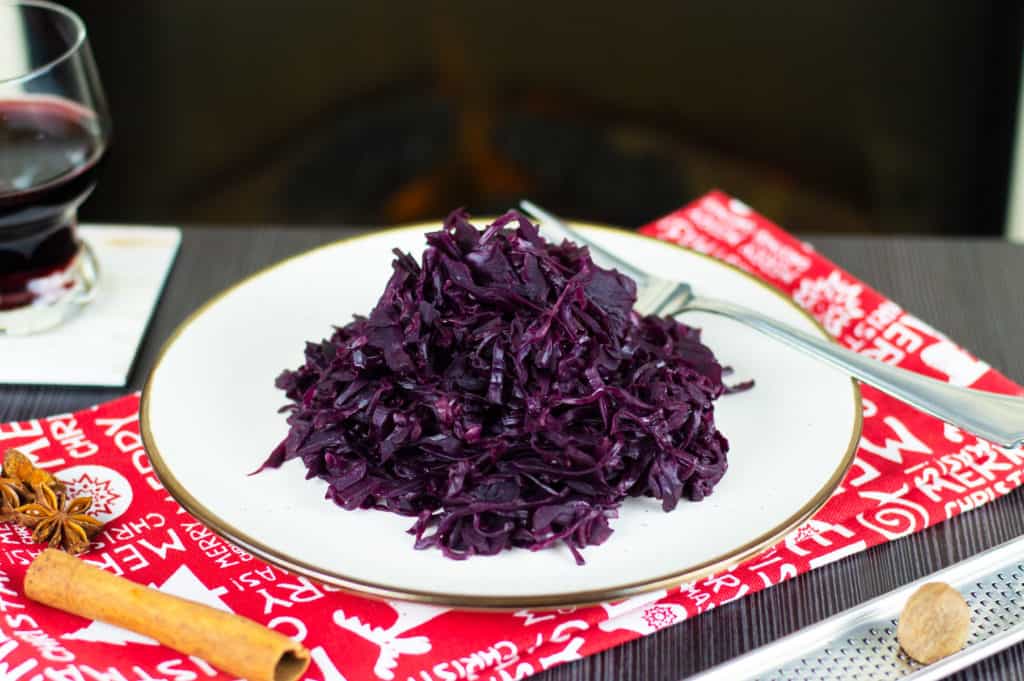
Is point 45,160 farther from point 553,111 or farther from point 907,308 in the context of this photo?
point 553,111

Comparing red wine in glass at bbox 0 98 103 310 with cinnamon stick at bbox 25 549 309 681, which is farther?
red wine in glass at bbox 0 98 103 310

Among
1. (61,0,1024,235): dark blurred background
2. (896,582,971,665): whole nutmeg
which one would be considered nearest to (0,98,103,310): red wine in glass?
(896,582,971,665): whole nutmeg

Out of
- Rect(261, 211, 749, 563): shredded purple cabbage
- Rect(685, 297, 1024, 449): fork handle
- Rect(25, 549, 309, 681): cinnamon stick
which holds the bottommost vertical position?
Rect(25, 549, 309, 681): cinnamon stick

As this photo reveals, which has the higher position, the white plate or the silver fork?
the silver fork

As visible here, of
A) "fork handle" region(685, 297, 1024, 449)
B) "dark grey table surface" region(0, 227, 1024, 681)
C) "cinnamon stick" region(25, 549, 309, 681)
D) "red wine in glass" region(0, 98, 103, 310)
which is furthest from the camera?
"red wine in glass" region(0, 98, 103, 310)

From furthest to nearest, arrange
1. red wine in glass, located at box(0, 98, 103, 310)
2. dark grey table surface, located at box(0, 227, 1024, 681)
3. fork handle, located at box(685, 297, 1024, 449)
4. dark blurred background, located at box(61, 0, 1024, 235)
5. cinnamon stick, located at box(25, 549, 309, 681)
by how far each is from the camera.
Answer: dark blurred background, located at box(61, 0, 1024, 235), red wine in glass, located at box(0, 98, 103, 310), fork handle, located at box(685, 297, 1024, 449), dark grey table surface, located at box(0, 227, 1024, 681), cinnamon stick, located at box(25, 549, 309, 681)

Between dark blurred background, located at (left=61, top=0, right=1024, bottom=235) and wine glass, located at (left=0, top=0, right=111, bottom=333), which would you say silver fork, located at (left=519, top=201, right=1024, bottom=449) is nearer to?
wine glass, located at (left=0, top=0, right=111, bottom=333)

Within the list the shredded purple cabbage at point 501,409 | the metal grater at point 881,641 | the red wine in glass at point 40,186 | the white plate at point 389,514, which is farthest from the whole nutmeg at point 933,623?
the red wine in glass at point 40,186
